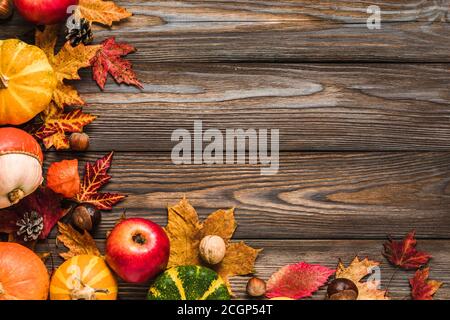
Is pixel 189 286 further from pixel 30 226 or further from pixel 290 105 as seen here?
pixel 290 105

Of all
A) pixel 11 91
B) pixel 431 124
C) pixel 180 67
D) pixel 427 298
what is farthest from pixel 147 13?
pixel 427 298

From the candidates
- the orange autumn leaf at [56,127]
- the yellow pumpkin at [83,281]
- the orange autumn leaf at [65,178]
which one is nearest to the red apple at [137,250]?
the yellow pumpkin at [83,281]

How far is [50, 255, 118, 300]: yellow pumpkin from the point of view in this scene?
136 cm

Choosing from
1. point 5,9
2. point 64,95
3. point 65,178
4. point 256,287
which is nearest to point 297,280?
point 256,287

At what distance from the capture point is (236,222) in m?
1.49

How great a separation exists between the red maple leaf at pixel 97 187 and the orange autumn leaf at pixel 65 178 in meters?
0.03

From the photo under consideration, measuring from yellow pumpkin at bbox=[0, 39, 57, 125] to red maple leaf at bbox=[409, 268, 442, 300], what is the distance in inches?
38.1

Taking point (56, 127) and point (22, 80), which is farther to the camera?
point (56, 127)

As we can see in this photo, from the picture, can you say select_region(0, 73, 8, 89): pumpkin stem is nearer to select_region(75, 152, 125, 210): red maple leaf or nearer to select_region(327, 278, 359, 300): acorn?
select_region(75, 152, 125, 210): red maple leaf

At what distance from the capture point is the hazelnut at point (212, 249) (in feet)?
4.65

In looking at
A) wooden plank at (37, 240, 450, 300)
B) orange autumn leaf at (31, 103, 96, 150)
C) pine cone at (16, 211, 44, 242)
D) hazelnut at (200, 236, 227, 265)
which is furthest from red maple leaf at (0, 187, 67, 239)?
wooden plank at (37, 240, 450, 300)

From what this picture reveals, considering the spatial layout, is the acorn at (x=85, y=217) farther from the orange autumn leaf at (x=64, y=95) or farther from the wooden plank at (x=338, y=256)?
the wooden plank at (x=338, y=256)

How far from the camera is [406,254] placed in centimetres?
148

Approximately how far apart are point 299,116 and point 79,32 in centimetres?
57
